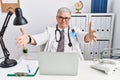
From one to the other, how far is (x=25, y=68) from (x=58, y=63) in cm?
35

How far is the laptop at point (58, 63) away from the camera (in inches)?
54.7

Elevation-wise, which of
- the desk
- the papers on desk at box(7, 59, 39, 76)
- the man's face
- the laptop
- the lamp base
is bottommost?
the desk

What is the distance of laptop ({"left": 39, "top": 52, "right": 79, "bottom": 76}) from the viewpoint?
1.39 metres

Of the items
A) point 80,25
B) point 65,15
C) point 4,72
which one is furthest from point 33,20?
point 4,72

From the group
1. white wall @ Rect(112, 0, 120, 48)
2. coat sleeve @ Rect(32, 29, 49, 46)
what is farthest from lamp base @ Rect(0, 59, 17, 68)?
white wall @ Rect(112, 0, 120, 48)

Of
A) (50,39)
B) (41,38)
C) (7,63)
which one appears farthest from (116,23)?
(7,63)

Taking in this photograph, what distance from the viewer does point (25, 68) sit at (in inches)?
62.2

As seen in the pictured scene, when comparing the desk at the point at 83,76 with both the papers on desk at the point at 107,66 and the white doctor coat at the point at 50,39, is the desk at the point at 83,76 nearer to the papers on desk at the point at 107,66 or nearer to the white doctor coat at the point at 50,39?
the papers on desk at the point at 107,66

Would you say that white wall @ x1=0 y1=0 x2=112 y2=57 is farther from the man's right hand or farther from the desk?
the desk

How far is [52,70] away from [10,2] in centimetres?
185

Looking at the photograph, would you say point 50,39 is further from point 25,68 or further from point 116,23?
point 116,23

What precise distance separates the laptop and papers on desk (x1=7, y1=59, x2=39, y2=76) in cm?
12

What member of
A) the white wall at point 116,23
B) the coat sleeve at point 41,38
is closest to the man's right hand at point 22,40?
the coat sleeve at point 41,38

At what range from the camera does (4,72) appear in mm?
1518
